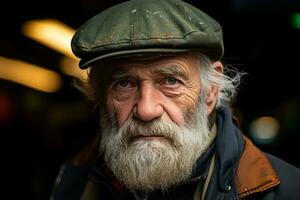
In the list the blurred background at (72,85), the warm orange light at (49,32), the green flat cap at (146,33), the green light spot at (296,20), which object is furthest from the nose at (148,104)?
the warm orange light at (49,32)

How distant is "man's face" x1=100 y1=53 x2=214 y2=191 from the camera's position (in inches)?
103

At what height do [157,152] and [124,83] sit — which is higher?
[124,83]

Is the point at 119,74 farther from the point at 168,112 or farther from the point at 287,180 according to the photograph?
the point at 287,180

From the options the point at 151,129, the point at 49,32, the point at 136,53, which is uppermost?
the point at 136,53

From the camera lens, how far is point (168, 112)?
2.65m

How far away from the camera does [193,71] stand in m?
2.73

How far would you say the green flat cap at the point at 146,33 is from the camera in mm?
2486

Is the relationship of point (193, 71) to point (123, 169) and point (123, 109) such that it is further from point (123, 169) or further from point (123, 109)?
point (123, 169)

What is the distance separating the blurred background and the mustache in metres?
3.38

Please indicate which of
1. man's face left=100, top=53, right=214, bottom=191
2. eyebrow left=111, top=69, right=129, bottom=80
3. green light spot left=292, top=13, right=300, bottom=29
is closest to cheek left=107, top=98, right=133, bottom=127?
man's face left=100, top=53, right=214, bottom=191

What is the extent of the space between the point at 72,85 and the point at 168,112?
4.51 meters

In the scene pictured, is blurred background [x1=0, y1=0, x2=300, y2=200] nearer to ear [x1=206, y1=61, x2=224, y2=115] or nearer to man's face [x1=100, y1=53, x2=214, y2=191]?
ear [x1=206, y1=61, x2=224, y2=115]

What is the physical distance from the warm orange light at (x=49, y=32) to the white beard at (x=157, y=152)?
4302mm

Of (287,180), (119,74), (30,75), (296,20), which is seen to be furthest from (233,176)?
(30,75)
